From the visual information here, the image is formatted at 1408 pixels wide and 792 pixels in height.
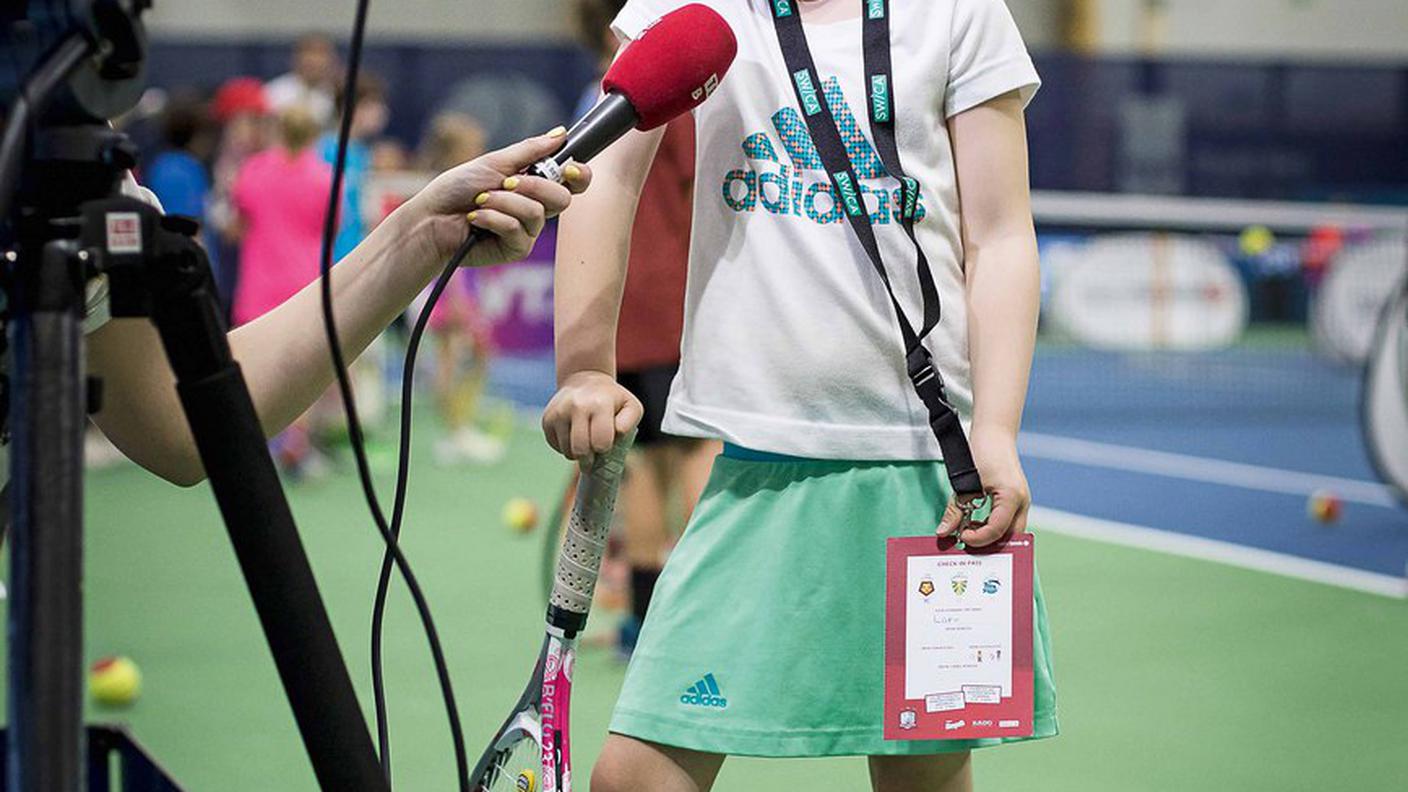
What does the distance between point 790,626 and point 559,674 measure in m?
0.37

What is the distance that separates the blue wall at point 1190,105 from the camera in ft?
46.6

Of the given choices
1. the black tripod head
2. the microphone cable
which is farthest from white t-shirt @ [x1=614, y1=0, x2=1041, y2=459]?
the black tripod head

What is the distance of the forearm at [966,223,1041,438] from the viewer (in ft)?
6.87

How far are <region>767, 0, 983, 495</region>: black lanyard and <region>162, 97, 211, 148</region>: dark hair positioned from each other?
8.06 meters

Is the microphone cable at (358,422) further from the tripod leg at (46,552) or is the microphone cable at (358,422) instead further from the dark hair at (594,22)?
the dark hair at (594,22)

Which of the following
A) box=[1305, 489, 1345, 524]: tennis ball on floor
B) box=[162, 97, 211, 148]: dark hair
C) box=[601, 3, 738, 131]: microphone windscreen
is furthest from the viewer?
box=[162, 97, 211, 148]: dark hair

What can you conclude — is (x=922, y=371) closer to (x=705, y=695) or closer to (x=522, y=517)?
(x=705, y=695)

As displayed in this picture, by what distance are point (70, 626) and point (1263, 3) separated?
756 inches

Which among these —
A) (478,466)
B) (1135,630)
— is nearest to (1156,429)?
(478,466)

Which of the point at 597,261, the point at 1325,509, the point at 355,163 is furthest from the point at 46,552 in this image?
the point at 355,163

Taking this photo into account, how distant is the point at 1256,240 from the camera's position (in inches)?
499

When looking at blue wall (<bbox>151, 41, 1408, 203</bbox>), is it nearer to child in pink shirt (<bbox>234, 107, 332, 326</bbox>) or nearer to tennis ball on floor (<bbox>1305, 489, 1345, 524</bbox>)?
child in pink shirt (<bbox>234, 107, 332, 326</bbox>)

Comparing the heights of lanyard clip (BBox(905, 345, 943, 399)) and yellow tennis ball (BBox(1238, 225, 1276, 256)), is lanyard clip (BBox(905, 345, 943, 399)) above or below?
below

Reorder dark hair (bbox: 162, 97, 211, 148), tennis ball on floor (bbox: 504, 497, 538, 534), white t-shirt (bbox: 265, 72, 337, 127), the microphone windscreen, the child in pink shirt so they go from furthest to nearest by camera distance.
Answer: dark hair (bbox: 162, 97, 211, 148) → white t-shirt (bbox: 265, 72, 337, 127) → the child in pink shirt → tennis ball on floor (bbox: 504, 497, 538, 534) → the microphone windscreen
